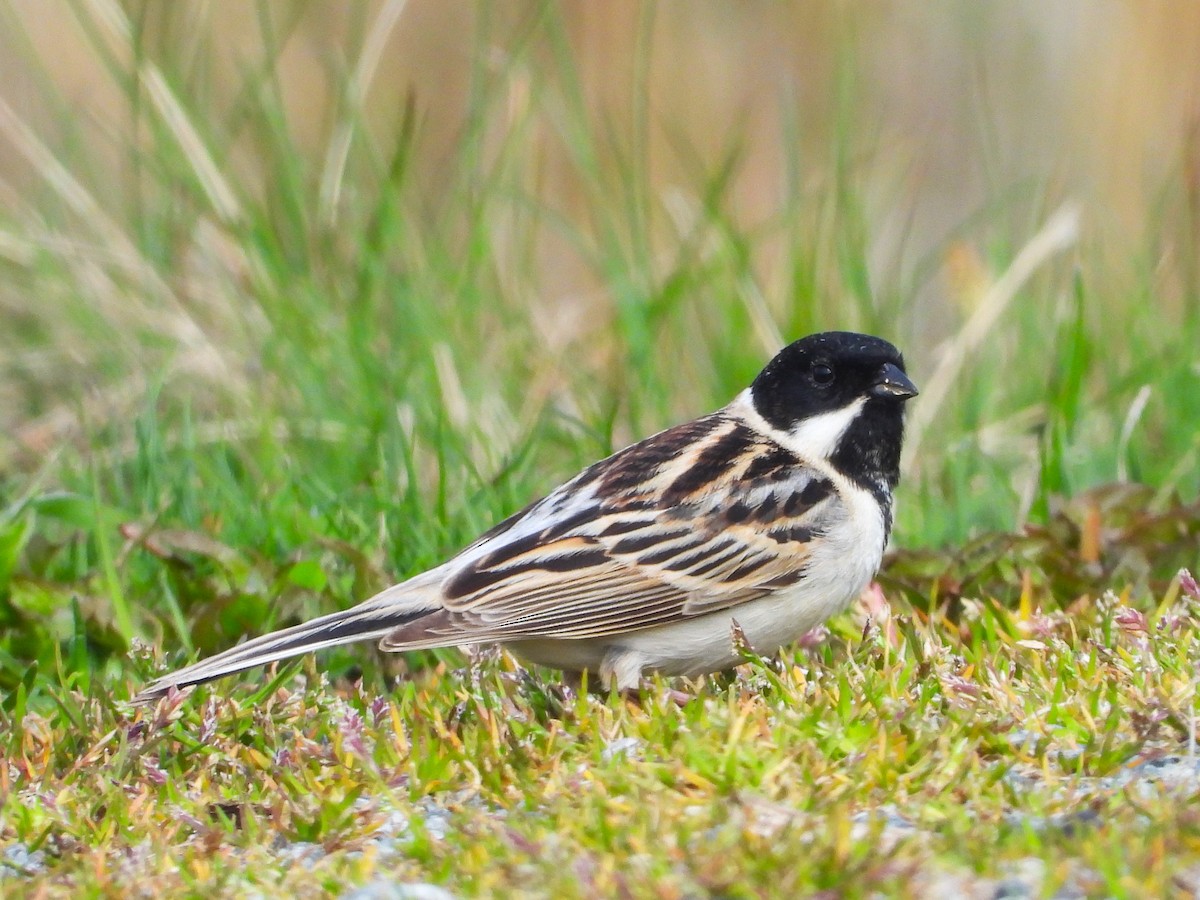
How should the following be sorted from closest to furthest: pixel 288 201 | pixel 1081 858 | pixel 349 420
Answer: pixel 1081 858
pixel 349 420
pixel 288 201

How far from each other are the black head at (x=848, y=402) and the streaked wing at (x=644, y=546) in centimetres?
13

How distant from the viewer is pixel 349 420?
7.85 m

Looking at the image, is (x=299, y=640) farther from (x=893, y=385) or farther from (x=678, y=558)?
(x=893, y=385)

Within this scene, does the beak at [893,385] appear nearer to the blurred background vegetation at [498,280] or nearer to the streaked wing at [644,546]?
the streaked wing at [644,546]

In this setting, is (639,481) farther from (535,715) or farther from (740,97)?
(740,97)

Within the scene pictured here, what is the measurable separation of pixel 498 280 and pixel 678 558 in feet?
14.7

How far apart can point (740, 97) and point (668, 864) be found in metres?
8.92

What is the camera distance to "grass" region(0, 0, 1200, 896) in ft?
11.9

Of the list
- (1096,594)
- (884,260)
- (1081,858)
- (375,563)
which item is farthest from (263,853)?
(884,260)

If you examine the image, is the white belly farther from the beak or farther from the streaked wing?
the beak

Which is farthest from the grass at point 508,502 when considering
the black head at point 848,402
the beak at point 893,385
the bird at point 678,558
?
the beak at point 893,385

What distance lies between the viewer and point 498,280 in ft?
30.9

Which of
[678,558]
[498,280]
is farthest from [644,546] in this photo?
[498,280]

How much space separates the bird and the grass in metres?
0.16
